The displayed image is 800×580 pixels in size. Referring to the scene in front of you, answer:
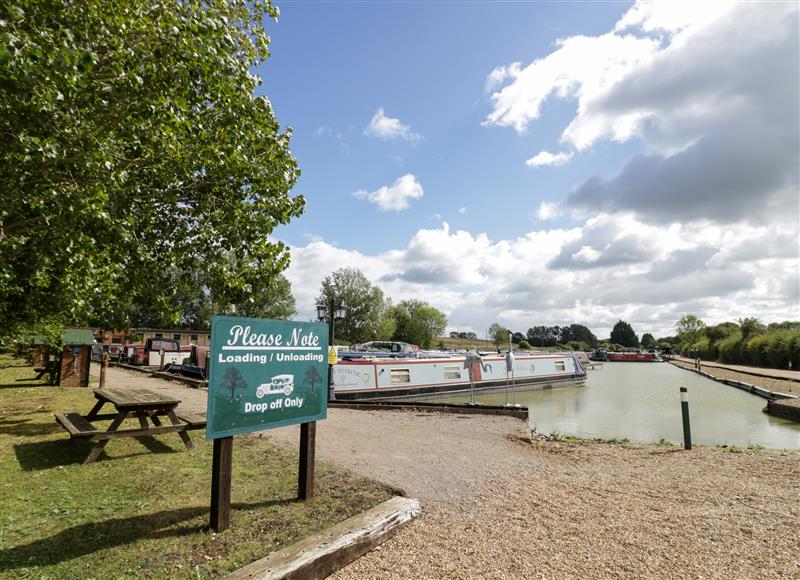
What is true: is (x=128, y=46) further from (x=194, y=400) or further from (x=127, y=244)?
(x=194, y=400)

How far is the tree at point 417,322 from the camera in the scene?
7419 centimetres

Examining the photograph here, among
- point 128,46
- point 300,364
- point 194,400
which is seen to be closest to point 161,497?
point 300,364

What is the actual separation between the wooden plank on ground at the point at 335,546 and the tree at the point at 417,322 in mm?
68619

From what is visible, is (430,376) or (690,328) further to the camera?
(690,328)

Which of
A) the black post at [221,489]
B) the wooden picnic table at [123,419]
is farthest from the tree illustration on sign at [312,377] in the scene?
the wooden picnic table at [123,419]

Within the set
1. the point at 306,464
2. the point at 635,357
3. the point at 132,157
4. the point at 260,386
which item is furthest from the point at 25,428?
the point at 635,357

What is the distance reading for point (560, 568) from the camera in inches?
131

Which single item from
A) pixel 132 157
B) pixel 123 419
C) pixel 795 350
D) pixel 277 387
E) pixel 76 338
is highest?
pixel 132 157

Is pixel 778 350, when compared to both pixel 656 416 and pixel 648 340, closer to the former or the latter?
pixel 656 416

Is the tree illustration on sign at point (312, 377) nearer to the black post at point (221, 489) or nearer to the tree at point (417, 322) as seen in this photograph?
the black post at point (221, 489)

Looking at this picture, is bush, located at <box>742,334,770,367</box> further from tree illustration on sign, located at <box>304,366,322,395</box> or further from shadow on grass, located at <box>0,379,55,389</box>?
shadow on grass, located at <box>0,379,55,389</box>

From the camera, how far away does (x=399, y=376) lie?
18328mm

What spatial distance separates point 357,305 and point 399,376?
129 ft

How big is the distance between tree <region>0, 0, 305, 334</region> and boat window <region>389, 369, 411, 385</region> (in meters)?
10.2
